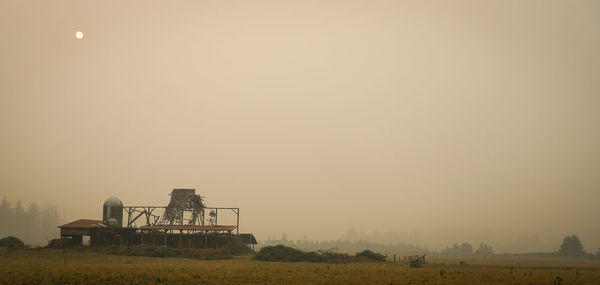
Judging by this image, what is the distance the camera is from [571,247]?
148m

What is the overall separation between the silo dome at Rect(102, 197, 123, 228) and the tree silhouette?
129776mm

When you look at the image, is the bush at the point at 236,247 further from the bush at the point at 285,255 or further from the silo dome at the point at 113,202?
the silo dome at the point at 113,202

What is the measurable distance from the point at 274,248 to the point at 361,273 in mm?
22161

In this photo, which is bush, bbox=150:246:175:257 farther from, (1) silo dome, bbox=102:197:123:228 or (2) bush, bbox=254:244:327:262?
(1) silo dome, bbox=102:197:123:228

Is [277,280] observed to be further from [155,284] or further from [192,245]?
[192,245]

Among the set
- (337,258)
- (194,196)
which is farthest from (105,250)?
(337,258)

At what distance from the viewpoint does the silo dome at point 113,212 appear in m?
80.9

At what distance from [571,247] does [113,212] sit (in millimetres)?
132816

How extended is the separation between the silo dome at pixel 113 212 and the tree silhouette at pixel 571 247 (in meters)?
130

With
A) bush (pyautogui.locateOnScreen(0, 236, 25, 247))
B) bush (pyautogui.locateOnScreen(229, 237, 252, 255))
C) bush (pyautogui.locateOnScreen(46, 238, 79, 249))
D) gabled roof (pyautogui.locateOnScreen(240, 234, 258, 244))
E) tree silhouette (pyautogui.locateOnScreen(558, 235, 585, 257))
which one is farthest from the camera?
tree silhouette (pyautogui.locateOnScreen(558, 235, 585, 257))

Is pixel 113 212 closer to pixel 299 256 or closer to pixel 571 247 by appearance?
pixel 299 256

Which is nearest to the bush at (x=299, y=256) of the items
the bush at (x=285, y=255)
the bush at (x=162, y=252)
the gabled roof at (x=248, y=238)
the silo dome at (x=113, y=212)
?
the bush at (x=285, y=255)

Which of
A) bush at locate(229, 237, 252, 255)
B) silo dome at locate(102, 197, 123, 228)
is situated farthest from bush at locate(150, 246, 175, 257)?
silo dome at locate(102, 197, 123, 228)

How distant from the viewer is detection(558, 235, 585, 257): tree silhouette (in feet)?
482
